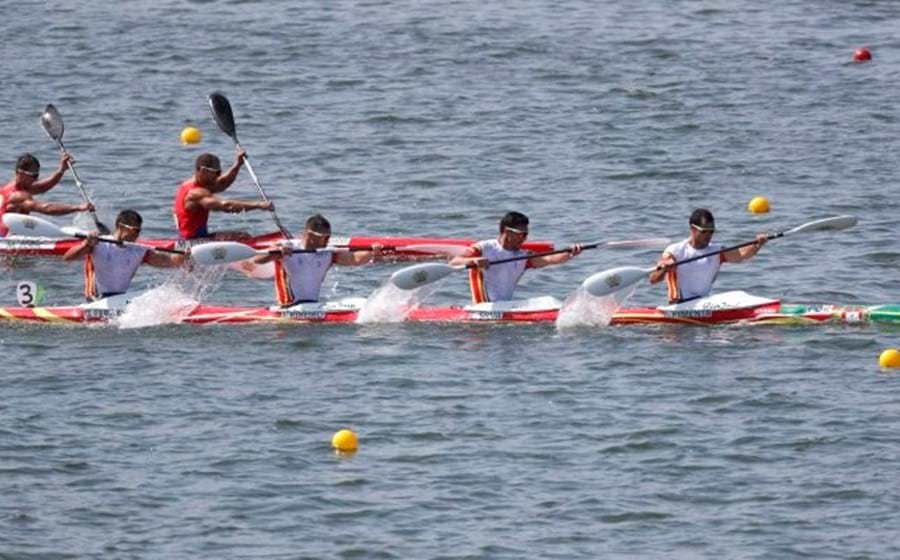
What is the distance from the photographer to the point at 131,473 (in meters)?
19.1

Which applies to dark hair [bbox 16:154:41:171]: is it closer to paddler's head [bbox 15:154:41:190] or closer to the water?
paddler's head [bbox 15:154:41:190]

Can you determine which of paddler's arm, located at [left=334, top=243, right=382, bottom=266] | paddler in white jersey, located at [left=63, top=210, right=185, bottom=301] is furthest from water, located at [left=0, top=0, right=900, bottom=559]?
paddler's arm, located at [left=334, top=243, right=382, bottom=266]

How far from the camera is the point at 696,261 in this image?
75.3 ft

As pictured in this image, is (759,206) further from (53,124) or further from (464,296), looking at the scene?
(53,124)

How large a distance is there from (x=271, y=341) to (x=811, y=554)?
24.2ft

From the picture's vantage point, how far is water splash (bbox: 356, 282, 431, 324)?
76.8 feet

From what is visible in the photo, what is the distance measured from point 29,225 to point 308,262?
306 centimetres

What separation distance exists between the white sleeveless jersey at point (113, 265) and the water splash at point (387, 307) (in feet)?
7.84

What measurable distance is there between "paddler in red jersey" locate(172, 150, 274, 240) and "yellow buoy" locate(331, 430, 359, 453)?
7.06 m

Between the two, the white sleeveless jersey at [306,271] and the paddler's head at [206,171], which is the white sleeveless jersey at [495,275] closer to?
the white sleeveless jersey at [306,271]

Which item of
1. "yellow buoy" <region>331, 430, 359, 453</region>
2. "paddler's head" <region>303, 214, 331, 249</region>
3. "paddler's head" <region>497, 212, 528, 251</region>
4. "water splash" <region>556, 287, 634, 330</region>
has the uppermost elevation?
"paddler's head" <region>303, 214, 331, 249</region>

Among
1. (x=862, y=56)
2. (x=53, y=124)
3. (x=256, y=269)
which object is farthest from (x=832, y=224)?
(x=862, y=56)

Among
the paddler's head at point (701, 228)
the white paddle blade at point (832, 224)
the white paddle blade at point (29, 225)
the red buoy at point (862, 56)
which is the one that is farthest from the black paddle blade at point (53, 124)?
the red buoy at point (862, 56)

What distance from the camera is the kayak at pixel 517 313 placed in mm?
22875
